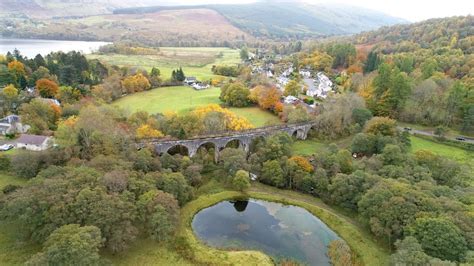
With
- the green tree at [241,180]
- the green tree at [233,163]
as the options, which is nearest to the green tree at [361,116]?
the green tree at [233,163]

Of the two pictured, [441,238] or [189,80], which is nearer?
[441,238]

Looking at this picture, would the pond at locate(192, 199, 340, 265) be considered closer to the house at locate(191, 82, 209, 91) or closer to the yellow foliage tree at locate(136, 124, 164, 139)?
the yellow foliage tree at locate(136, 124, 164, 139)

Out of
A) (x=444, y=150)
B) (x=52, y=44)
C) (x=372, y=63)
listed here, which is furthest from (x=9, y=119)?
(x=52, y=44)

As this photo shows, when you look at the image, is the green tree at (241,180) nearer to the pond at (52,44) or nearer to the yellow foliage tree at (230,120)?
the yellow foliage tree at (230,120)

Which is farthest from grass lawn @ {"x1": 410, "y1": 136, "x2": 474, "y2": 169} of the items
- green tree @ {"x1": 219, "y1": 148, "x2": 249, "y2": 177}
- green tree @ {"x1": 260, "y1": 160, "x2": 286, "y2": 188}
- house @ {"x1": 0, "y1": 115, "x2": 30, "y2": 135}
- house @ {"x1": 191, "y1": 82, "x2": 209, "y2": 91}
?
house @ {"x1": 0, "y1": 115, "x2": 30, "y2": 135}

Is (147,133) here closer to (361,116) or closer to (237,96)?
(237,96)

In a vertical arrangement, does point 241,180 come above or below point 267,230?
above

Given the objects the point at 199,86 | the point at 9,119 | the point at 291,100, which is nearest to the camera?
the point at 9,119

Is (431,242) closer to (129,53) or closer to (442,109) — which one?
(442,109)
